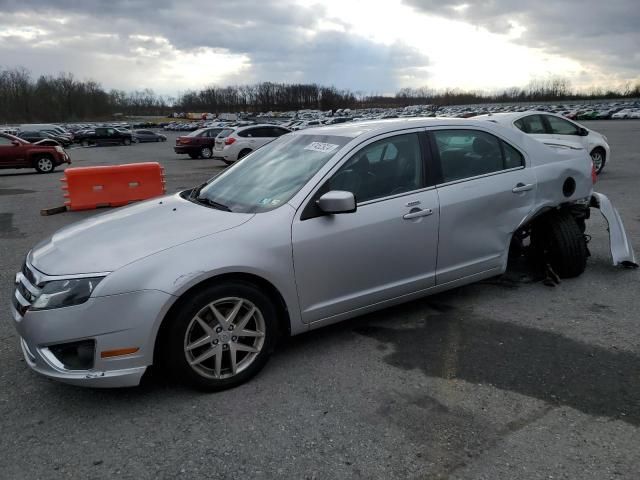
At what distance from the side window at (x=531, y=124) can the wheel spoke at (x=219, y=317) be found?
9.62 metres

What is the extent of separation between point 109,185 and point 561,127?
33.4 feet

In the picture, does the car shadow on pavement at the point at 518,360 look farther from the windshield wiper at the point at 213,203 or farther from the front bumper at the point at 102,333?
the front bumper at the point at 102,333

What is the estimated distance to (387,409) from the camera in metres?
3.03

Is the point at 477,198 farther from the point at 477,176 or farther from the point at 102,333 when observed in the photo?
the point at 102,333

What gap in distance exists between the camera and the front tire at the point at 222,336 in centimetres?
307

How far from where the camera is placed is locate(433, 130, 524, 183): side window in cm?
424

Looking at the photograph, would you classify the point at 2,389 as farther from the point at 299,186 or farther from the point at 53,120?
the point at 53,120

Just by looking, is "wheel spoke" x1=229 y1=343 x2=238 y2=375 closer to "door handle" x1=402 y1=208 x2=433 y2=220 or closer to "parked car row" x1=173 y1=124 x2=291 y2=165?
"door handle" x1=402 y1=208 x2=433 y2=220

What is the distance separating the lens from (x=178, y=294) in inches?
118

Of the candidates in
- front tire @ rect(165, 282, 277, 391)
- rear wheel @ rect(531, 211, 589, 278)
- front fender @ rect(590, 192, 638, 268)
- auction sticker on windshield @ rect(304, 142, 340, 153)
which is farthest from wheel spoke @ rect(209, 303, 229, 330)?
front fender @ rect(590, 192, 638, 268)

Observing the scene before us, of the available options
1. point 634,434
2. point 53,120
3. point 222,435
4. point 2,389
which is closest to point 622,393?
point 634,434

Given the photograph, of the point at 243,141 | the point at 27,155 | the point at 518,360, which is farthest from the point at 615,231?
the point at 27,155

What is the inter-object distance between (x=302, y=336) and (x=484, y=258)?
1.71m

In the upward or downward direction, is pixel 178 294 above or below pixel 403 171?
below
